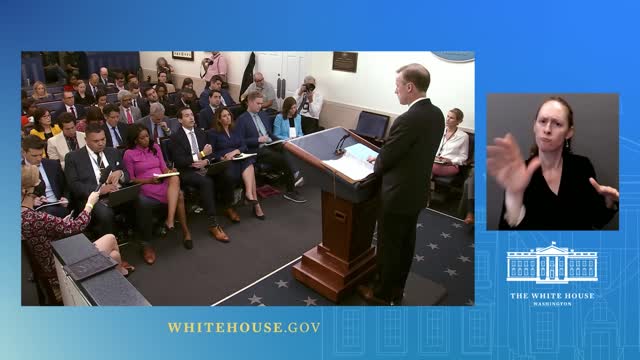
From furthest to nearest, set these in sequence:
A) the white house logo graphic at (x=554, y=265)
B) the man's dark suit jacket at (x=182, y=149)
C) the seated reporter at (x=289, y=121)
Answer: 1. the man's dark suit jacket at (x=182, y=149)
2. the seated reporter at (x=289, y=121)
3. the white house logo graphic at (x=554, y=265)

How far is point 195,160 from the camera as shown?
118 inches

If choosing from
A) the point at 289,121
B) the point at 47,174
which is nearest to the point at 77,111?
the point at 47,174

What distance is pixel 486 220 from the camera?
7.79 ft

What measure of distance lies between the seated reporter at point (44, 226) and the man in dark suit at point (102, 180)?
63mm

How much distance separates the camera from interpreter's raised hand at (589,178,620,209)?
7.63 ft

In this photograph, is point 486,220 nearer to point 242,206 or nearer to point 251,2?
point 242,206

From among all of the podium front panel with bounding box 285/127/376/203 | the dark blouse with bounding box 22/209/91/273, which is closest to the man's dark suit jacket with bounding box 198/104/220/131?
the podium front panel with bounding box 285/127/376/203

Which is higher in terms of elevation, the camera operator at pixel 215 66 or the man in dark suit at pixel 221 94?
the camera operator at pixel 215 66

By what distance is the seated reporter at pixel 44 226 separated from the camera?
2.31 metres

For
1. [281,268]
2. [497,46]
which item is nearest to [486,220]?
[497,46]

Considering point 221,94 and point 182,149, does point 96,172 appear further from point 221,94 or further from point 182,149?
point 221,94

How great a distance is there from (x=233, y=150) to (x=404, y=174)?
4.92 ft

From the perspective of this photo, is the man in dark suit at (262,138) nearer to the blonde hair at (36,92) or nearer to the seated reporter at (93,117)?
the seated reporter at (93,117)

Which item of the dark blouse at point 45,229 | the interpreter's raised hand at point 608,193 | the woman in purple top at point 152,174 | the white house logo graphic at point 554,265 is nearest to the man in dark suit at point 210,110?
the woman in purple top at point 152,174
